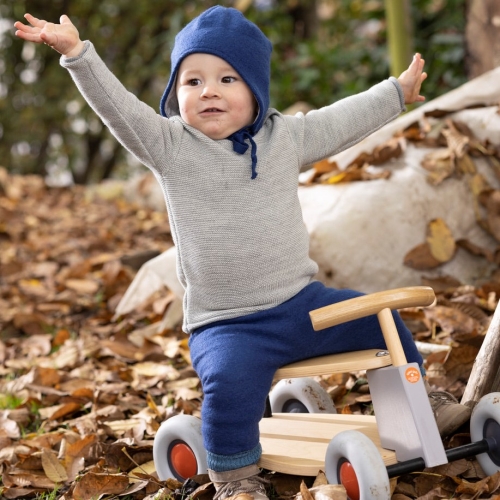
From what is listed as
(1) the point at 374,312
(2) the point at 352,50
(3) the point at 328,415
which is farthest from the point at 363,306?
(2) the point at 352,50

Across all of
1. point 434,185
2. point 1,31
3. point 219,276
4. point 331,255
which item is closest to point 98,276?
point 331,255

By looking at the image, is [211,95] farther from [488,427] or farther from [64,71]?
[64,71]

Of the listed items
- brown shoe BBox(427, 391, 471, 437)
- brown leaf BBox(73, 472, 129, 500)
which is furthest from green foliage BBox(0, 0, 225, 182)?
brown shoe BBox(427, 391, 471, 437)

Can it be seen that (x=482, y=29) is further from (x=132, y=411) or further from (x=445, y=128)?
(x=132, y=411)

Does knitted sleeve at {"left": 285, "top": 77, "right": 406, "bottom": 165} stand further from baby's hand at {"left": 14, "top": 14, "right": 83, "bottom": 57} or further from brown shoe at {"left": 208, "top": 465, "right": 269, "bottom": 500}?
brown shoe at {"left": 208, "top": 465, "right": 269, "bottom": 500}

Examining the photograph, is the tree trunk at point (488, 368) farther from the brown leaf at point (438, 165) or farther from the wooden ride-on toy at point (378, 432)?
the brown leaf at point (438, 165)

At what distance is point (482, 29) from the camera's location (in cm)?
407

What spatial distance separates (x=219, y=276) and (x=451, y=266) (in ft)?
4.88

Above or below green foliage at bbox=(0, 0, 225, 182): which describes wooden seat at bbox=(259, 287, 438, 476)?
below

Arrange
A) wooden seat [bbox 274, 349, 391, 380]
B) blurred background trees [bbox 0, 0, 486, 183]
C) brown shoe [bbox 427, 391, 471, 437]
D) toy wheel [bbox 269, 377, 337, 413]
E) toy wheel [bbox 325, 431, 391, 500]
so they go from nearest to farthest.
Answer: toy wheel [bbox 325, 431, 391, 500]
wooden seat [bbox 274, 349, 391, 380]
brown shoe [bbox 427, 391, 471, 437]
toy wheel [bbox 269, 377, 337, 413]
blurred background trees [bbox 0, 0, 486, 183]

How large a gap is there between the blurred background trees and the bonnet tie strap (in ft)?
10.8

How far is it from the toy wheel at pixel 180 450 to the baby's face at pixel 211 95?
0.77 meters

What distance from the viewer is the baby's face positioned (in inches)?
77.3

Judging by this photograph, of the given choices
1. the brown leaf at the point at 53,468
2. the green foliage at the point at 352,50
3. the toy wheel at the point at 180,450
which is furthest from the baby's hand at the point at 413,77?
the green foliage at the point at 352,50
